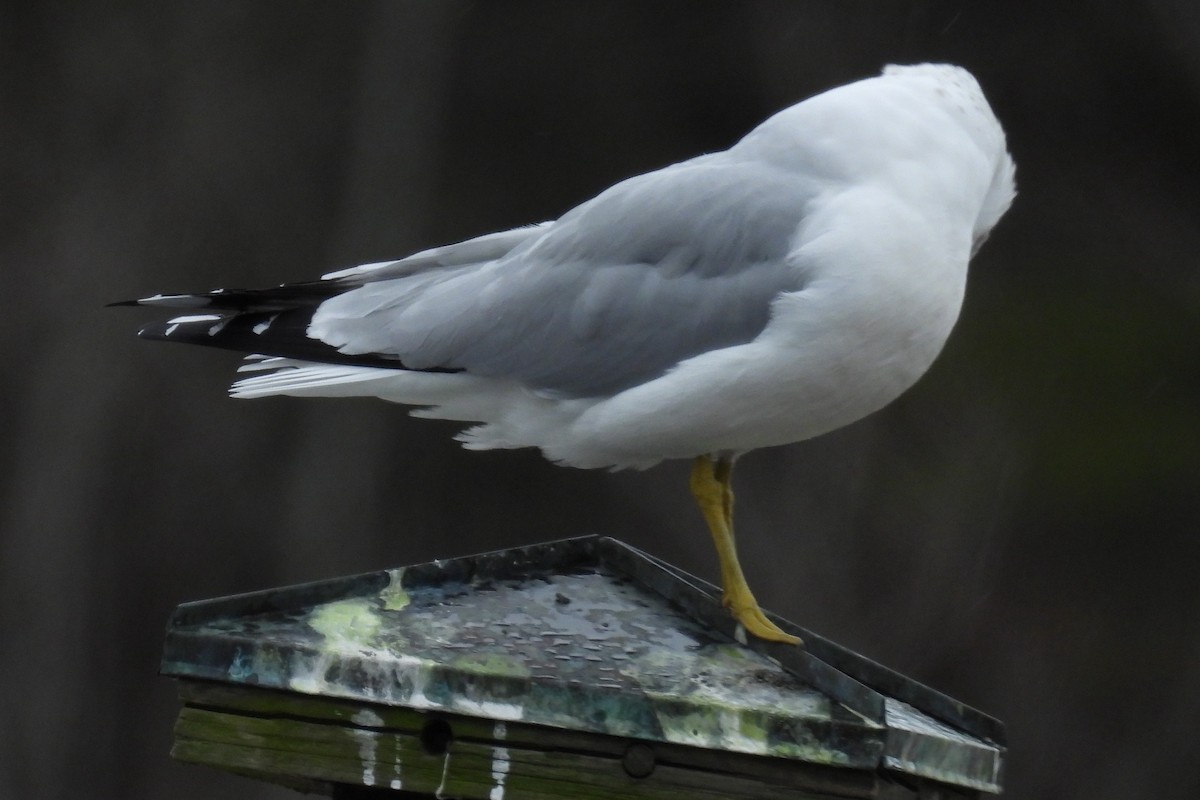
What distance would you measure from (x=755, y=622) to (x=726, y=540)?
1.26 feet

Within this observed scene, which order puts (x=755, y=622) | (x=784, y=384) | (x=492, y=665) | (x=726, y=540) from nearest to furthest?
1. (x=492, y=665)
2. (x=755, y=622)
3. (x=784, y=384)
4. (x=726, y=540)

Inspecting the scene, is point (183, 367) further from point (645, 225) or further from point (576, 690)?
point (576, 690)

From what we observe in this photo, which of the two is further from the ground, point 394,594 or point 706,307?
point 706,307

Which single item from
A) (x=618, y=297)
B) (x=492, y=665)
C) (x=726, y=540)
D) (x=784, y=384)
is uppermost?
(x=618, y=297)

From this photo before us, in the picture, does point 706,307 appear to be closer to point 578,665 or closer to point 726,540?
point 726,540

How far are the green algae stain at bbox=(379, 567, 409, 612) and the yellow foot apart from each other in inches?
14.6

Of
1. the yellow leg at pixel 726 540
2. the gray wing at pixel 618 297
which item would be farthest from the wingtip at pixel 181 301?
the yellow leg at pixel 726 540

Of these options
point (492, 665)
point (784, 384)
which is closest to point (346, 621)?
point (492, 665)

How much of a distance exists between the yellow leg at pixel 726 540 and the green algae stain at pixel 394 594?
373mm

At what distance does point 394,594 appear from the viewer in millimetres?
1964

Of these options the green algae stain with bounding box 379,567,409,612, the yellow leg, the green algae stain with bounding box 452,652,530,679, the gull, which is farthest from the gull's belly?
the green algae stain with bounding box 452,652,530,679

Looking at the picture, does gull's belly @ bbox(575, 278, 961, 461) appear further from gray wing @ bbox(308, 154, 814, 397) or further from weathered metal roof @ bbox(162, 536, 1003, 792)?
A: weathered metal roof @ bbox(162, 536, 1003, 792)

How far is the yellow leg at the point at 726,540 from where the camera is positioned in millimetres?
2004

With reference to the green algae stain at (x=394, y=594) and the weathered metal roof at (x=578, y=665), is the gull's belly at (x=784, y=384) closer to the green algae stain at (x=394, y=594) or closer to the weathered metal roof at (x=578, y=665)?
the weathered metal roof at (x=578, y=665)
